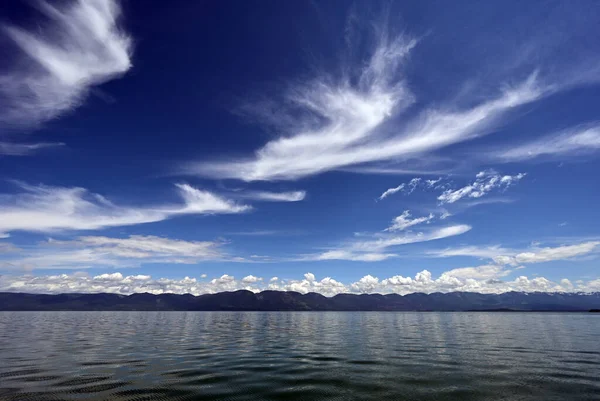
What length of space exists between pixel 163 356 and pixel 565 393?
35825 millimetres

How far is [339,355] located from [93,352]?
2917cm

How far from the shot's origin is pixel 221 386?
69.8 feet

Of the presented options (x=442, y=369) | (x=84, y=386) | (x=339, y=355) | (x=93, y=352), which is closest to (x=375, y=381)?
(x=442, y=369)

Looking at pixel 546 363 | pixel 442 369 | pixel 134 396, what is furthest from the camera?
pixel 546 363

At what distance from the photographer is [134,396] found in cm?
1827

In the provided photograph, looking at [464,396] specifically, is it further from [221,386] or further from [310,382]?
[221,386]

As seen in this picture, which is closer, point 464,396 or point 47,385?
point 464,396

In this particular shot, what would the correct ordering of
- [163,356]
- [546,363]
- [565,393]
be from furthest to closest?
[163,356] → [546,363] → [565,393]

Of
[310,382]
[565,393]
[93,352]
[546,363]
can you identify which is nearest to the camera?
[565,393]

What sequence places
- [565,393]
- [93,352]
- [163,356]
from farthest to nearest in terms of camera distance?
[93,352], [163,356], [565,393]

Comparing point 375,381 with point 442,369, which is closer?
point 375,381

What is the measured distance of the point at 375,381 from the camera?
23031 millimetres

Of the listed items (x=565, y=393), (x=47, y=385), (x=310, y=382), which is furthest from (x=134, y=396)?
(x=565, y=393)

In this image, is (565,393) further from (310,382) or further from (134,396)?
(134,396)
